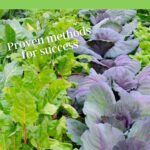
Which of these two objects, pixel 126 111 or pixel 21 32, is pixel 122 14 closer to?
pixel 21 32

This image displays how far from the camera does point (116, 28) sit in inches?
112

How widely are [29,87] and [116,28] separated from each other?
1.31 m

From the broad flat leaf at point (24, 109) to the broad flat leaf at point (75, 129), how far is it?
0.72 feet

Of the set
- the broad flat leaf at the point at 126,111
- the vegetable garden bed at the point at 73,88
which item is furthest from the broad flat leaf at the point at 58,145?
the broad flat leaf at the point at 126,111

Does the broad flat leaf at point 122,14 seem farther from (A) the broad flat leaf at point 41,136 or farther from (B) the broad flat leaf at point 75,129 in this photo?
(A) the broad flat leaf at point 41,136

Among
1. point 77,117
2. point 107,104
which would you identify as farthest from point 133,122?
point 77,117

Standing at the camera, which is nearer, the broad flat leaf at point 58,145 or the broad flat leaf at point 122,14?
the broad flat leaf at point 58,145

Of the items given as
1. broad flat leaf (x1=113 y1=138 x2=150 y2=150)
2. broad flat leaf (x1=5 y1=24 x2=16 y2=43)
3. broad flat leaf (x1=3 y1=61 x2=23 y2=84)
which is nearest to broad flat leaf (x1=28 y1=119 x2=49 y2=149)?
broad flat leaf (x1=113 y1=138 x2=150 y2=150)

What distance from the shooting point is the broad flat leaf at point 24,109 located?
4.59 feet

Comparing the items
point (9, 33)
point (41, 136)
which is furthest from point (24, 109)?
point (9, 33)

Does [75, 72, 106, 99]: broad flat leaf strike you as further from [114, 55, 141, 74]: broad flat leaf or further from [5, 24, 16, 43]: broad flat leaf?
[5, 24, 16, 43]: broad flat leaf

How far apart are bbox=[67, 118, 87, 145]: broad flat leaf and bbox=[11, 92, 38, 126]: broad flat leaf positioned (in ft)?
0.72

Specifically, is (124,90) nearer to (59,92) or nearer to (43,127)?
(59,92)

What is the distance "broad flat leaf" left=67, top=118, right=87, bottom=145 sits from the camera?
162 centimetres
